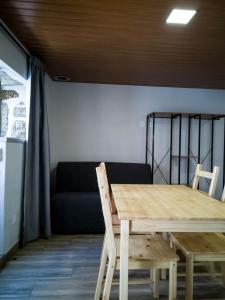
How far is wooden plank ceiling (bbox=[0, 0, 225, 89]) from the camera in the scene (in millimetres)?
1814

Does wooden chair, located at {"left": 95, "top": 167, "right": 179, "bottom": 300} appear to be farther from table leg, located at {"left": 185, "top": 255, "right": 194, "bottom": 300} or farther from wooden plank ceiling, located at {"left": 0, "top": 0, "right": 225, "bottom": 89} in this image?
wooden plank ceiling, located at {"left": 0, "top": 0, "right": 225, "bottom": 89}

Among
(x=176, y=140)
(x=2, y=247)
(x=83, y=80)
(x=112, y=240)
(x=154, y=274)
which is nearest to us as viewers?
(x=112, y=240)

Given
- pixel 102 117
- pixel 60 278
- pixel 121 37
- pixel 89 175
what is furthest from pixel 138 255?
pixel 102 117

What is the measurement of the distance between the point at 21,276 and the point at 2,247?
34 centimetres

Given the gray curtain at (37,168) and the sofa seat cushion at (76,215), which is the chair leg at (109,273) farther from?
the sofa seat cushion at (76,215)

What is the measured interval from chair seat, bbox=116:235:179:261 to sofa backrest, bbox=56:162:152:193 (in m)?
1.85

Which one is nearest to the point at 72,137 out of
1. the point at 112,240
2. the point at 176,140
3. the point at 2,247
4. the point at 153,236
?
the point at 176,140

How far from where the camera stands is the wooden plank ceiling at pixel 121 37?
5.95 feet

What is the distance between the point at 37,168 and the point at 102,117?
155cm

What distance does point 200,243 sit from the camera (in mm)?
1715

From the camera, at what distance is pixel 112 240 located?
55.9 inches

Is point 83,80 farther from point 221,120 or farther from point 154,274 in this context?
point 154,274

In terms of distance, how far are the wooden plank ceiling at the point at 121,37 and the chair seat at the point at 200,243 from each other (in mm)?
1715

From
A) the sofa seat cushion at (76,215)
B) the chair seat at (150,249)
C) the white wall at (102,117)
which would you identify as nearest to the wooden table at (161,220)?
the chair seat at (150,249)
